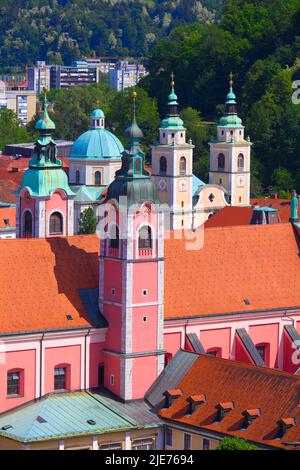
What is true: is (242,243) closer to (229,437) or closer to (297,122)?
(229,437)

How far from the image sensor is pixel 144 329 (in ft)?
219

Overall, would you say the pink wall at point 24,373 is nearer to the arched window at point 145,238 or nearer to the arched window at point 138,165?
the arched window at point 145,238

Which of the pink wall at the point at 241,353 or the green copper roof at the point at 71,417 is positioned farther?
the pink wall at the point at 241,353

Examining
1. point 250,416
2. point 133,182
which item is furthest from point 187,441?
point 133,182

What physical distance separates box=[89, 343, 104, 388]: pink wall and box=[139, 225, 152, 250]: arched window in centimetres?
359

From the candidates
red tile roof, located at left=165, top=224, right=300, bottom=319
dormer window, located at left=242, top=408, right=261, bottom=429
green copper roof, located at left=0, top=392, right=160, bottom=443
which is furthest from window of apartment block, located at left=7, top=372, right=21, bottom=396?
dormer window, located at left=242, top=408, right=261, bottom=429

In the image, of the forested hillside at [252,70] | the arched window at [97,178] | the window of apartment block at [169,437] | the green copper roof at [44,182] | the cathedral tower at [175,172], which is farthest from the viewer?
the forested hillside at [252,70]

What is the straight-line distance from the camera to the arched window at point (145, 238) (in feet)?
217

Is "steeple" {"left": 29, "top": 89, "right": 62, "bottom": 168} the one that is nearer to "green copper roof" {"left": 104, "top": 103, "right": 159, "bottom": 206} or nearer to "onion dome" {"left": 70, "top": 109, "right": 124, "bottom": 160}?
"green copper roof" {"left": 104, "top": 103, "right": 159, "bottom": 206}

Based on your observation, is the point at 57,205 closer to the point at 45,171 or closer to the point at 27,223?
the point at 27,223

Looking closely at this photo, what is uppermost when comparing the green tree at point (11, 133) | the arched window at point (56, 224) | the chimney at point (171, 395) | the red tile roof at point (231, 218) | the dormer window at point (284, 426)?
the green tree at point (11, 133)

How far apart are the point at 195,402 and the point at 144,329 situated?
11.2 feet

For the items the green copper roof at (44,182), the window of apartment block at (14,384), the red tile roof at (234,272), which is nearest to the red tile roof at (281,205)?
the green copper roof at (44,182)

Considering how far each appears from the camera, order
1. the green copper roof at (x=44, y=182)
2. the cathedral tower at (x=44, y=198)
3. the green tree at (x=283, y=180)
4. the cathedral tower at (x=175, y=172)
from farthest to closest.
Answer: the green tree at (x=283, y=180), the cathedral tower at (x=175, y=172), the green copper roof at (x=44, y=182), the cathedral tower at (x=44, y=198)
